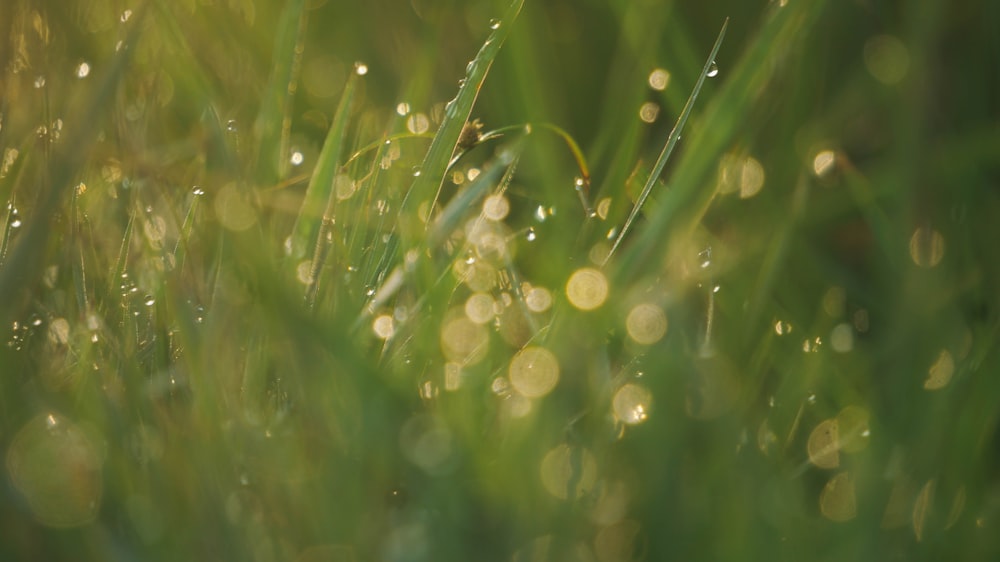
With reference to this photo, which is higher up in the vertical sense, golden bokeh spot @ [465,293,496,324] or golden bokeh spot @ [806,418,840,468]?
golden bokeh spot @ [465,293,496,324]

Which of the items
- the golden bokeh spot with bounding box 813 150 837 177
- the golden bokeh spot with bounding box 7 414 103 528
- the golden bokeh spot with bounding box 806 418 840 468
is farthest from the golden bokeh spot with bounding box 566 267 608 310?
the golden bokeh spot with bounding box 813 150 837 177

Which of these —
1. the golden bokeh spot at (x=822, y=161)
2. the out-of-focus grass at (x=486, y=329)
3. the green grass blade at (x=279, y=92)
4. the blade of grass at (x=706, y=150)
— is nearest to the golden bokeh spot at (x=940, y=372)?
the out-of-focus grass at (x=486, y=329)

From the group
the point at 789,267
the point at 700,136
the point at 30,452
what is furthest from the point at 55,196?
the point at 789,267

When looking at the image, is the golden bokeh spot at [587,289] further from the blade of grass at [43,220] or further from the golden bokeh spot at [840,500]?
the blade of grass at [43,220]

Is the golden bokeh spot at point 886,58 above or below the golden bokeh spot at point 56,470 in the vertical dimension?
above

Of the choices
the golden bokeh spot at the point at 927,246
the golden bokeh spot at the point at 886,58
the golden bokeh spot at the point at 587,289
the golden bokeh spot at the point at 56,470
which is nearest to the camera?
the golden bokeh spot at the point at 56,470

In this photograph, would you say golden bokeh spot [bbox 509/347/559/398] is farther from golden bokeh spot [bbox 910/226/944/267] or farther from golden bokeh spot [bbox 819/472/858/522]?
golden bokeh spot [bbox 910/226/944/267]

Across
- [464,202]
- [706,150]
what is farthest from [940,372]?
[464,202]

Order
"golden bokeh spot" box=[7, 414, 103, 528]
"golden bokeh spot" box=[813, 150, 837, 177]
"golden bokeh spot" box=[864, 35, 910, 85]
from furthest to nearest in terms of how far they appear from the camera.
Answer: "golden bokeh spot" box=[864, 35, 910, 85], "golden bokeh spot" box=[813, 150, 837, 177], "golden bokeh spot" box=[7, 414, 103, 528]
